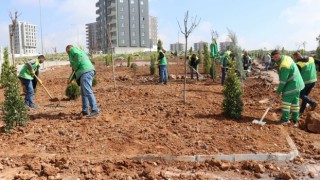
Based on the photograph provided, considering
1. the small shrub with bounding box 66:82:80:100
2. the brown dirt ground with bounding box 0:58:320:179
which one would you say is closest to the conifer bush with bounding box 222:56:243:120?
the brown dirt ground with bounding box 0:58:320:179

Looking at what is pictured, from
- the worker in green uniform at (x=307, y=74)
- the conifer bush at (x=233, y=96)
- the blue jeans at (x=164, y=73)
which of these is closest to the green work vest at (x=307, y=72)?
the worker in green uniform at (x=307, y=74)

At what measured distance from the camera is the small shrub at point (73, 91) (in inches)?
366

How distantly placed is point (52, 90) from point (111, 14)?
5846 centimetres

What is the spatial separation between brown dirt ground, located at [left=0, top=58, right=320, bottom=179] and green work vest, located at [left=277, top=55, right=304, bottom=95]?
2.48ft

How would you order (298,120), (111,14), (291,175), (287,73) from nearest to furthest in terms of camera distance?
(291,175)
(287,73)
(298,120)
(111,14)

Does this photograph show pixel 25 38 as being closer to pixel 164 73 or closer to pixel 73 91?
pixel 164 73

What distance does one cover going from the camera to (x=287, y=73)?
6.12m

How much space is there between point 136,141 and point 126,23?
6607cm

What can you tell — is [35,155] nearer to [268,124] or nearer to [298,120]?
[268,124]

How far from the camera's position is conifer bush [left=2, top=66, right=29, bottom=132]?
568cm

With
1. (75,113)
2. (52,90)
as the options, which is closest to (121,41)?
(52,90)

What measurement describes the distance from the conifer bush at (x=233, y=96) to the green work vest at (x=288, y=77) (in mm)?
827

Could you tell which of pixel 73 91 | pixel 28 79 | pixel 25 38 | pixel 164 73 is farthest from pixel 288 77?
pixel 25 38

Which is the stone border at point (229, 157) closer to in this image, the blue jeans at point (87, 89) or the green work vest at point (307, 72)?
the blue jeans at point (87, 89)
